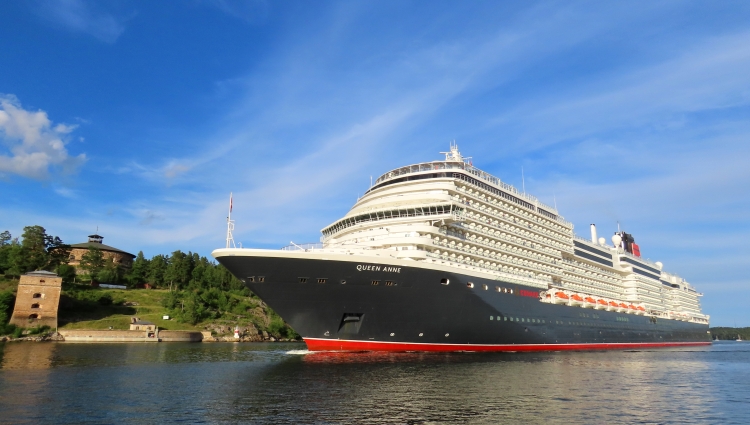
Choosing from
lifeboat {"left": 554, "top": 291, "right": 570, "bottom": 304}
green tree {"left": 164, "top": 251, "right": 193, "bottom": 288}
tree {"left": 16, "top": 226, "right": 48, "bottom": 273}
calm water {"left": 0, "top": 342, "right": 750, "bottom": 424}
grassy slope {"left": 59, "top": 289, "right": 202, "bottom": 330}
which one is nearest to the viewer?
calm water {"left": 0, "top": 342, "right": 750, "bottom": 424}

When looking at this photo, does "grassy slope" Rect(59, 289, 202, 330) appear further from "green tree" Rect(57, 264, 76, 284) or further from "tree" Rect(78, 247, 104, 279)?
"tree" Rect(78, 247, 104, 279)

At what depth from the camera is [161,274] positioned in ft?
391

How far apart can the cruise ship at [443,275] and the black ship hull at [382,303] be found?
3.3 inches

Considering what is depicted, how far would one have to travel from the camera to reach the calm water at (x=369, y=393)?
1777cm

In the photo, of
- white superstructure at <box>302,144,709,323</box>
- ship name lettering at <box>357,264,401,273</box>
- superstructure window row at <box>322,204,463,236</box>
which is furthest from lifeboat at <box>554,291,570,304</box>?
ship name lettering at <box>357,264,401,273</box>

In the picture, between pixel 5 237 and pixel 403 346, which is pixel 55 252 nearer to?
pixel 5 237

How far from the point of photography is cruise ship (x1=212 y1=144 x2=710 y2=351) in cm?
3400

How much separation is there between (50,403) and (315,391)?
1107 centimetres

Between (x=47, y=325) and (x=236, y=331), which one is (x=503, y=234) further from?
(x=47, y=325)

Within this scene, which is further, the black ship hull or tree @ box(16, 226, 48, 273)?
tree @ box(16, 226, 48, 273)

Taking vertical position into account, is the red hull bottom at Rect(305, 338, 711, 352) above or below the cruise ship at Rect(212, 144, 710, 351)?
below

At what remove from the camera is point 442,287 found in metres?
36.8

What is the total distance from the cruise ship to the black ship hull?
85 millimetres

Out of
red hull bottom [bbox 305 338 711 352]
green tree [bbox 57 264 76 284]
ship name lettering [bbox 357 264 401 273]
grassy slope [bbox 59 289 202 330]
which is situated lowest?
red hull bottom [bbox 305 338 711 352]
